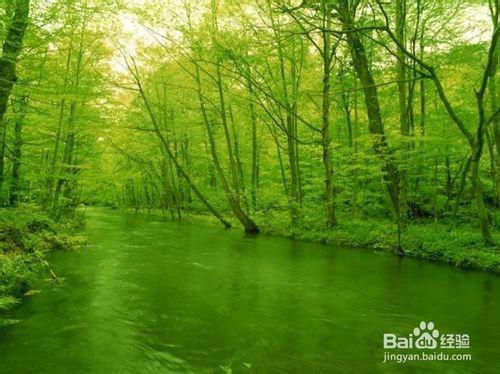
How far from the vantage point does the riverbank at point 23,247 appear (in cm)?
716

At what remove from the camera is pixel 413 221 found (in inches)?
679

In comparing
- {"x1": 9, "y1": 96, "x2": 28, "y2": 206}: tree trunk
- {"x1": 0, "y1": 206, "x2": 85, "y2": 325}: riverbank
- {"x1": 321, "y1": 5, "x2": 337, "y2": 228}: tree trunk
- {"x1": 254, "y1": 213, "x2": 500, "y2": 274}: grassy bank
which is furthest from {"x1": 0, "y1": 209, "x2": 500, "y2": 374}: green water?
{"x1": 321, "y1": 5, "x2": 337, "y2": 228}: tree trunk

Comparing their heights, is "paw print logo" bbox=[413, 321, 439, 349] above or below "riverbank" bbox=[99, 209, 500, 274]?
below

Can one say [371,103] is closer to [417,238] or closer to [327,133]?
[327,133]

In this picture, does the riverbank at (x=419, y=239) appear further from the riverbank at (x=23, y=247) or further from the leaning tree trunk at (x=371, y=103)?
A: the riverbank at (x=23, y=247)

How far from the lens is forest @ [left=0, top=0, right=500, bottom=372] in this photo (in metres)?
8.67

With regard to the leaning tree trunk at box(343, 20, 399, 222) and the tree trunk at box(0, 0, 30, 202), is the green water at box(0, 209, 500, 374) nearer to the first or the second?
the leaning tree trunk at box(343, 20, 399, 222)

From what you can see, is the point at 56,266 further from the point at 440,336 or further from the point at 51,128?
the point at 440,336

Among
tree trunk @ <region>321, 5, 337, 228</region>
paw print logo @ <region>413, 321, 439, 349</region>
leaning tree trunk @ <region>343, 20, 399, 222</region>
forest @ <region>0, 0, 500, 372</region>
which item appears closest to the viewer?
paw print logo @ <region>413, 321, 439, 349</region>

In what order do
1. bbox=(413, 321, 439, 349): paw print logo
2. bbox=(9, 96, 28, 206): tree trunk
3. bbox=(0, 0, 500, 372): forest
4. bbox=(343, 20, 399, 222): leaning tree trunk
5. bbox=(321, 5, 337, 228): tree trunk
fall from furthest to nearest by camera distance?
bbox=(321, 5, 337, 228): tree trunk
bbox=(343, 20, 399, 222): leaning tree trunk
bbox=(9, 96, 28, 206): tree trunk
bbox=(0, 0, 500, 372): forest
bbox=(413, 321, 439, 349): paw print logo

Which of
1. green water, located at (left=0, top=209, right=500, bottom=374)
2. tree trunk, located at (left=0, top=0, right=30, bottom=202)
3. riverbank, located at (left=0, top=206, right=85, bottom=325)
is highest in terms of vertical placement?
tree trunk, located at (left=0, top=0, right=30, bottom=202)

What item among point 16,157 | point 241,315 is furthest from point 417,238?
point 16,157

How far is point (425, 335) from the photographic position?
608 centimetres

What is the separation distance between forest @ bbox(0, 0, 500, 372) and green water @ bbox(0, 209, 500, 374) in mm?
892
